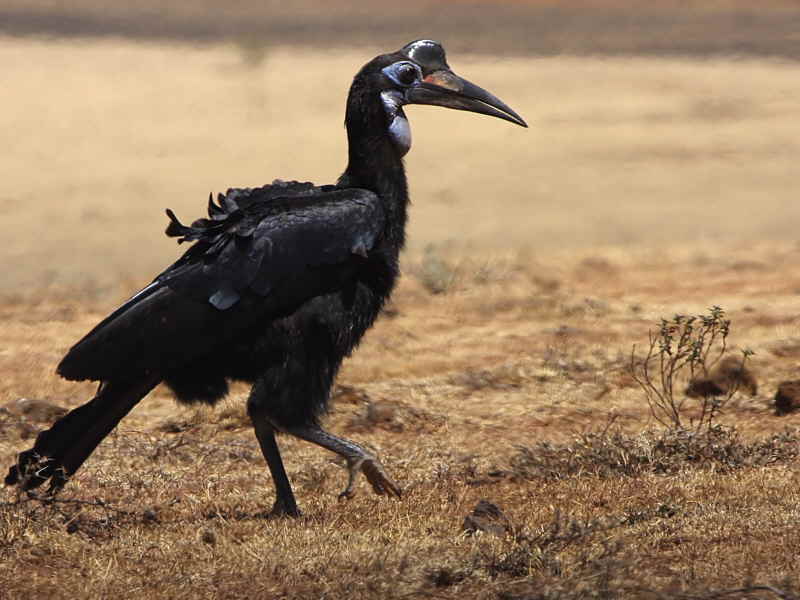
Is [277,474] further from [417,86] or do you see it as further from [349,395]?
[349,395]

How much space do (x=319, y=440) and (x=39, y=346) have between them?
6370mm

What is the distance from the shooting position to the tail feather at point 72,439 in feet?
21.0

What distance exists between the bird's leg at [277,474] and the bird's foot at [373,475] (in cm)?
23

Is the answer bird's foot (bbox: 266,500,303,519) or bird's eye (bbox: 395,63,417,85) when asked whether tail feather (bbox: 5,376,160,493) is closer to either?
bird's foot (bbox: 266,500,303,519)

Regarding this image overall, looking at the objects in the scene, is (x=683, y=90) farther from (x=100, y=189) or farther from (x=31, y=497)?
(x=31, y=497)

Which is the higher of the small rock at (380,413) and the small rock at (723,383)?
the small rock at (723,383)

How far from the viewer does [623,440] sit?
7.84 meters

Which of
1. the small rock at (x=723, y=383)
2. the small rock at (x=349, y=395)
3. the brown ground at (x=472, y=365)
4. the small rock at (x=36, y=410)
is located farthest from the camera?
the small rock at (x=723, y=383)

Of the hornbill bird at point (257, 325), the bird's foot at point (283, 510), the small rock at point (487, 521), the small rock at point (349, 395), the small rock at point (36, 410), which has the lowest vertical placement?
the small rock at point (36, 410)

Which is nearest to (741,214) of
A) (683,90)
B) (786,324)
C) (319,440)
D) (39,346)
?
(683,90)

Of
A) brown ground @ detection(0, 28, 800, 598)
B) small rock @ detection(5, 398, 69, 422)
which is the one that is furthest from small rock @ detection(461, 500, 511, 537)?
small rock @ detection(5, 398, 69, 422)

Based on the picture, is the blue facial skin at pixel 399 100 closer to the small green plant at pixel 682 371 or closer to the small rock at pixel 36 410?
the small green plant at pixel 682 371

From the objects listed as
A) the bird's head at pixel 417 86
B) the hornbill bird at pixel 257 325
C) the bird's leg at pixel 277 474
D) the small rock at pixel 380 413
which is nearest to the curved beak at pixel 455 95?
the bird's head at pixel 417 86

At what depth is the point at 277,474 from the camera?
6.71 meters
